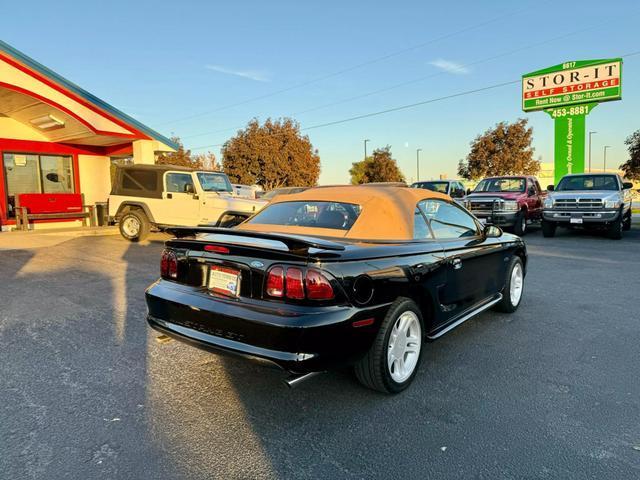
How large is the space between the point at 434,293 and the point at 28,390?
3240mm

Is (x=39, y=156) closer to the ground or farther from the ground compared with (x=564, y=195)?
farther from the ground

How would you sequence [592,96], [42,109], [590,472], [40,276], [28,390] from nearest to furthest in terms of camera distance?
[590,472] < [28,390] < [40,276] < [42,109] < [592,96]

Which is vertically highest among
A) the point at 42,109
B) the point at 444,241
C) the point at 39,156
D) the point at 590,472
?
the point at 42,109

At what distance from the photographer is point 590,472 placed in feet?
7.93

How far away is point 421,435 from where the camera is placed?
2795 mm

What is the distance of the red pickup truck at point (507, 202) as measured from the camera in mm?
14117

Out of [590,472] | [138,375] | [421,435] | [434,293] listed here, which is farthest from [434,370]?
[138,375]

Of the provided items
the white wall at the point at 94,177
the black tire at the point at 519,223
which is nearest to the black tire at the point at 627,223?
the black tire at the point at 519,223

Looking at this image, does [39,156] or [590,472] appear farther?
[39,156]

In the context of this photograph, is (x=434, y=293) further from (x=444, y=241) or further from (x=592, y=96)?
(x=592, y=96)

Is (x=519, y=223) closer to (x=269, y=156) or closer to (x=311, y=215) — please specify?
(x=311, y=215)

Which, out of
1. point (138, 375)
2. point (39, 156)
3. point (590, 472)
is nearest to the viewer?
point (590, 472)

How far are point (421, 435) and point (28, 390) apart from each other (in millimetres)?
2884

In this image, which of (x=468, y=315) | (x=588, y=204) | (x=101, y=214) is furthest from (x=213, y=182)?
(x=588, y=204)
